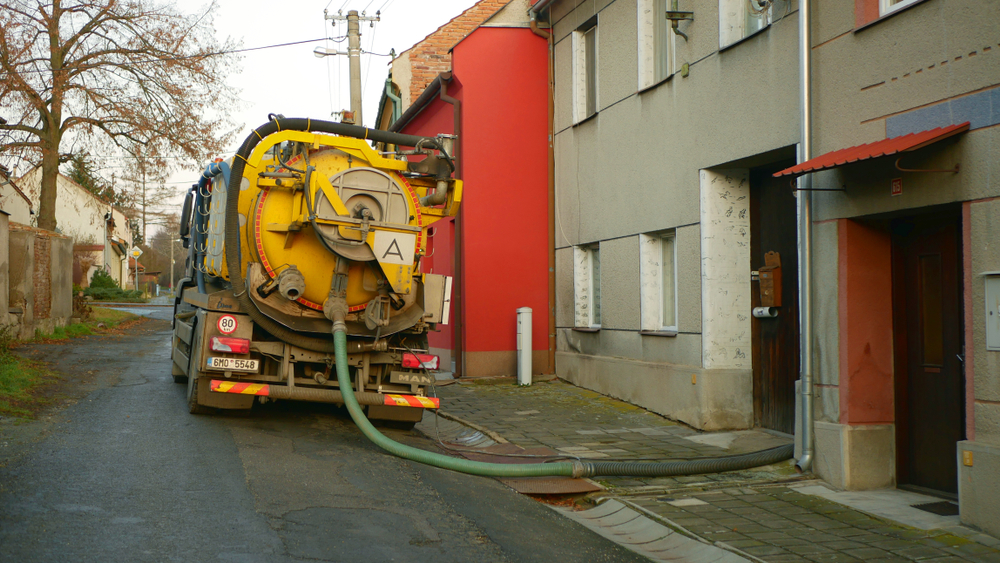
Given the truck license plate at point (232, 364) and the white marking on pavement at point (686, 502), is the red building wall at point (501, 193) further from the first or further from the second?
the white marking on pavement at point (686, 502)

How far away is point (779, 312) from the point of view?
29.5 feet

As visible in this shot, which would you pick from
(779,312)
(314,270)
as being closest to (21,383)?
(314,270)

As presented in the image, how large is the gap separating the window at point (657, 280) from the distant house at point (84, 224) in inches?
766

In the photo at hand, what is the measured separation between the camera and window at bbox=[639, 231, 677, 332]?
35.4ft

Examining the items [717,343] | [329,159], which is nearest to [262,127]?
[329,159]

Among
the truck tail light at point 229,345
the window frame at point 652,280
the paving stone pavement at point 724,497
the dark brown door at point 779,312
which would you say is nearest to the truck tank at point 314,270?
the truck tail light at point 229,345

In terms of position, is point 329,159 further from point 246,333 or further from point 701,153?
point 701,153

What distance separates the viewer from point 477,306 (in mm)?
13938

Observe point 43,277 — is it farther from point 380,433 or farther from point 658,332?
point 658,332

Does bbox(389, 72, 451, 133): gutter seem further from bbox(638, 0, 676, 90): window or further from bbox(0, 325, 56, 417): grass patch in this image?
bbox(0, 325, 56, 417): grass patch

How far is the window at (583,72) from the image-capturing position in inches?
512

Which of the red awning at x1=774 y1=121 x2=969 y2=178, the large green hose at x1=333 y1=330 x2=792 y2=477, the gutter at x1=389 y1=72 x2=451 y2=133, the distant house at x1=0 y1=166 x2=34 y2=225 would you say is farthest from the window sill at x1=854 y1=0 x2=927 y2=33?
the distant house at x1=0 y1=166 x2=34 y2=225

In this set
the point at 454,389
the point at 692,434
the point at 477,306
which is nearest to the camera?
the point at 692,434

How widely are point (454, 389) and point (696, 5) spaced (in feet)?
21.5
